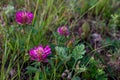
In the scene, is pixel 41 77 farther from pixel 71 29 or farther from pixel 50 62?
pixel 71 29

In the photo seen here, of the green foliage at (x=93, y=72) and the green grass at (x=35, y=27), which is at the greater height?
the green grass at (x=35, y=27)

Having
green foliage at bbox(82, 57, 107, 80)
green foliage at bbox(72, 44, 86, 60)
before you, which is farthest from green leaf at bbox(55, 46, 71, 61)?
green foliage at bbox(82, 57, 107, 80)

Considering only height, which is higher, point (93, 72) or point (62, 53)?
point (62, 53)

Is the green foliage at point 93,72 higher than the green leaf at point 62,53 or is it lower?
lower

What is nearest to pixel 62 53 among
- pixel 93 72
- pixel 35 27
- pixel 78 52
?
pixel 78 52

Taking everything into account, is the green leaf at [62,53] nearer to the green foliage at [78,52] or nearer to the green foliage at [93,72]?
the green foliage at [78,52]

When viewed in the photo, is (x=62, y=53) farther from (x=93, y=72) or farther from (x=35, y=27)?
(x=35, y=27)

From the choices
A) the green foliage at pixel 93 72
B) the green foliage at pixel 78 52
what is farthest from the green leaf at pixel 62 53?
the green foliage at pixel 93 72

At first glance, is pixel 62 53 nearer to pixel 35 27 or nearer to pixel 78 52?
pixel 78 52

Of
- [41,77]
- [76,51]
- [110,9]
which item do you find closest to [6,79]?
[41,77]

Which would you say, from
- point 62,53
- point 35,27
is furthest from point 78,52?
point 35,27

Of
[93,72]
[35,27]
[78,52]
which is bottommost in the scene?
[93,72]

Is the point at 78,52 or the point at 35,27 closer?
the point at 78,52

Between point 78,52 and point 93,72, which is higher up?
point 78,52
